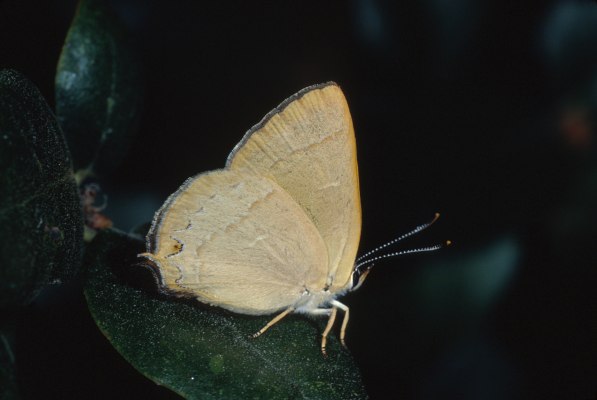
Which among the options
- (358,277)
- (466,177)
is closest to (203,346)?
(358,277)

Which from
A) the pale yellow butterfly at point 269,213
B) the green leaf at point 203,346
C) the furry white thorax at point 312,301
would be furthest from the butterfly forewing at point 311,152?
the green leaf at point 203,346

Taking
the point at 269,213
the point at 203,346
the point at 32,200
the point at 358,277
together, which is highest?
the point at 32,200

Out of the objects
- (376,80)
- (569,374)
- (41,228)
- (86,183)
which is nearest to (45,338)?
(86,183)

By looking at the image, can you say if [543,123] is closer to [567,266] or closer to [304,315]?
[567,266]

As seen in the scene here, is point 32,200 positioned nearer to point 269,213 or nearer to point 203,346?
point 203,346

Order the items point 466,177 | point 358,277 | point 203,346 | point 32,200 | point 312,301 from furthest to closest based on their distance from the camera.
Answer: point 466,177, point 358,277, point 312,301, point 203,346, point 32,200

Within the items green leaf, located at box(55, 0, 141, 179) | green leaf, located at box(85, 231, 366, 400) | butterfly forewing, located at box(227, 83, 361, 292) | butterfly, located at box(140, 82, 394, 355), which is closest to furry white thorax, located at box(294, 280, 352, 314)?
butterfly, located at box(140, 82, 394, 355)

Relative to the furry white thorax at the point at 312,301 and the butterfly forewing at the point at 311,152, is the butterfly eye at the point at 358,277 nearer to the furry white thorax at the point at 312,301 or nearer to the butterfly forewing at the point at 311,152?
the furry white thorax at the point at 312,301
